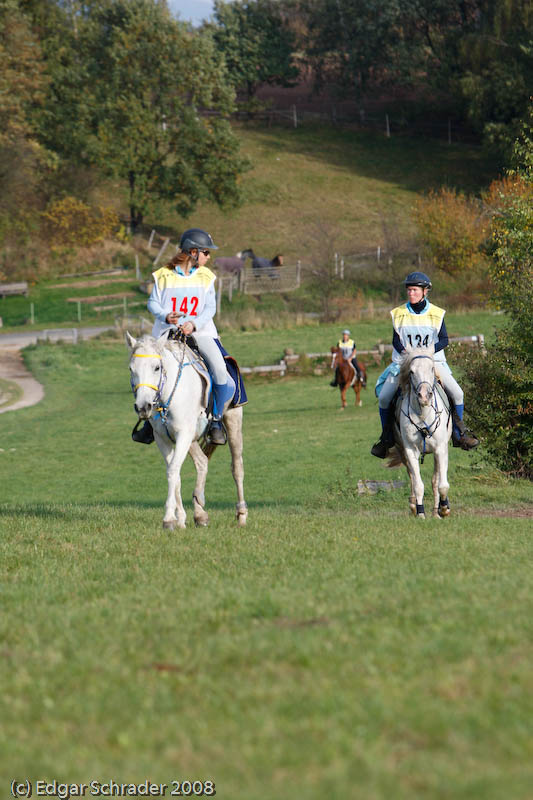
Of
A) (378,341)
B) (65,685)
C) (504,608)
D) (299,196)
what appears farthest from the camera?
(299,196)

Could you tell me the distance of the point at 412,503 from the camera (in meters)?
14.0

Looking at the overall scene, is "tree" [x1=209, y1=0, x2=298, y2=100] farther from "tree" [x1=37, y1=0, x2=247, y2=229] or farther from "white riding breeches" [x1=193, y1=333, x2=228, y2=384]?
"white riding breeches" [x1=193, y1=333, x2=228, y2=384]

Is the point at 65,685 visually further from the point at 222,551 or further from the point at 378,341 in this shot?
the point at 378,341

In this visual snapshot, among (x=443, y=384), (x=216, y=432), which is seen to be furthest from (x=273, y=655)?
(x=443, y=384)

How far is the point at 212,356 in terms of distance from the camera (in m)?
12.1

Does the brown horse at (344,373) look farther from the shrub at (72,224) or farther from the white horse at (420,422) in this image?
the shrub at (72,224)

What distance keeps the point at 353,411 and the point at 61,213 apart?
44.8 metres

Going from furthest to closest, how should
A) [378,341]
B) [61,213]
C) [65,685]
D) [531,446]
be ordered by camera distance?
1. [61,213]
2. [378,341]
3. [531,446]
4. [65,685]

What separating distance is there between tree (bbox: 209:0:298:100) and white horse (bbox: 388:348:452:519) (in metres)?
98.8

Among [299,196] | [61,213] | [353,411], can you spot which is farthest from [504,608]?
[299,196]

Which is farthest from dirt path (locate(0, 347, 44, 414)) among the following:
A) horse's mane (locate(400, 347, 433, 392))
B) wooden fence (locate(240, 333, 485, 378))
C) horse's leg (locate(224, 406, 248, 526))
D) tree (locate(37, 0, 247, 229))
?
tree (locate(37, 0, 247, 229))

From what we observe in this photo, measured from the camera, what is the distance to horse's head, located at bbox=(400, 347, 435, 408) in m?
13.2

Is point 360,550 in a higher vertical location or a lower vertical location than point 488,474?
higher

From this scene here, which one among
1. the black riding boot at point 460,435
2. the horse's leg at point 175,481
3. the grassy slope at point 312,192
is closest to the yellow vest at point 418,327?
the black riding boot at point 460,435
